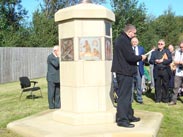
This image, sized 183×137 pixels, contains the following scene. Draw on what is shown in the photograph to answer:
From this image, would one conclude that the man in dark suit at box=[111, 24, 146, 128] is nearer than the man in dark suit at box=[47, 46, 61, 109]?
Yes

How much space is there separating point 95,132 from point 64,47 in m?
2.16

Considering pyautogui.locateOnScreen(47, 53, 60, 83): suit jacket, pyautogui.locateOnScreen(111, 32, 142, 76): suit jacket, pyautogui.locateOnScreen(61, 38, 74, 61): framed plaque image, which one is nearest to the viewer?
pyautogui.locateOnScreen(111, 32, 142, 76): suit jacket

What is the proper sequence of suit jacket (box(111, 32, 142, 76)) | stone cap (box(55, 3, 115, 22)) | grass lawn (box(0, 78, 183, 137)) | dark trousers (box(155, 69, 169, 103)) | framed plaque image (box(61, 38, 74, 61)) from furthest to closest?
1. dark trousers (box(155, 69, 169, 103))
2. grass lawn (box(0, 78, 183, 137))
3. framed plaque image (box(61, 38, 74, 61))
4. stone cap (box(55, 3, 115, 22))
5. suit jacket (box(111, 32, 142, 76))

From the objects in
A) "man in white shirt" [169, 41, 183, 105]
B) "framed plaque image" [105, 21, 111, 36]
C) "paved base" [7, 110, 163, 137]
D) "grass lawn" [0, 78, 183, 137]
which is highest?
"framed plaque image" [105, 21, 111, 36]

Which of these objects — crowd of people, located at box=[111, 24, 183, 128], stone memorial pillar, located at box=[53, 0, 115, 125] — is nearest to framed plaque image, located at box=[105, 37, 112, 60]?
stone memorial pillar, located at box=[53, 0, 115, 125]

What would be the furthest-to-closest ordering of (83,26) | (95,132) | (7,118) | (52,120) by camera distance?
(7,118) < (52,120) < (83,26) < (95,132)

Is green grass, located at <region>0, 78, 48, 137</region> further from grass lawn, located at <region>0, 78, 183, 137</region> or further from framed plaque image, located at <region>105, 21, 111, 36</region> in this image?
framed plaque image, located at <region>105, 21, 111, 36</region>

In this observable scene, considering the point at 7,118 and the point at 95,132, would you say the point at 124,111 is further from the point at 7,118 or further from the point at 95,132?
the point at 7,118

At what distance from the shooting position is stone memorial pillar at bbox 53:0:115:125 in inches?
328

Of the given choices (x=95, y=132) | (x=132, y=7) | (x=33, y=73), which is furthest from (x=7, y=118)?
(x=132, y=7)

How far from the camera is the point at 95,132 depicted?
7.62 m

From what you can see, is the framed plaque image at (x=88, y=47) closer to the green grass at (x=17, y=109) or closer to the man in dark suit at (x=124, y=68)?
the man in dark suit at (x=124, y=68)

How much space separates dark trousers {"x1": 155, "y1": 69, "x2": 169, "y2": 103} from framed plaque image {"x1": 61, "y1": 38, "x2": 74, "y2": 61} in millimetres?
4756

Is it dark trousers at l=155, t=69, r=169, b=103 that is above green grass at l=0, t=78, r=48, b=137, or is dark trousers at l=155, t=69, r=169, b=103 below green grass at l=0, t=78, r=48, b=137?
above
